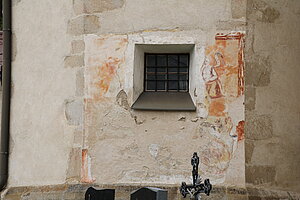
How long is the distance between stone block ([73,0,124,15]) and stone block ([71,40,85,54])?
0.42 m

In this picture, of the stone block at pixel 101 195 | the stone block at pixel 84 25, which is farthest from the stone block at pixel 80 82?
the stone block at pixel 101 195

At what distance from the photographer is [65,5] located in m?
10.6

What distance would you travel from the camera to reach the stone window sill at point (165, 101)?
10031 mm

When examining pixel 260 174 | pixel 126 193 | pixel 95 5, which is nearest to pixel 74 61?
pixel 95 5

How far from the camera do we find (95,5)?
33.8 ft

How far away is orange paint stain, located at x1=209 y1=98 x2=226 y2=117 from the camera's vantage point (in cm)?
996

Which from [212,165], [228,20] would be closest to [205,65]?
[228,20]

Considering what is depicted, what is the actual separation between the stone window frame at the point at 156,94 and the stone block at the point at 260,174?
1.16 metres

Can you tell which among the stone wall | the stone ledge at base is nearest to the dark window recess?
the stone wall

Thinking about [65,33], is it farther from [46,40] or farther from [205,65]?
[205,65]

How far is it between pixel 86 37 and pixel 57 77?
0.77 meters

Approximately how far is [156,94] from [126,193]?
1502 mm

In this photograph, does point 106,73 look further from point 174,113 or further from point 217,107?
point 217,107

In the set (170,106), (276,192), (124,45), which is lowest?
(276,192)
